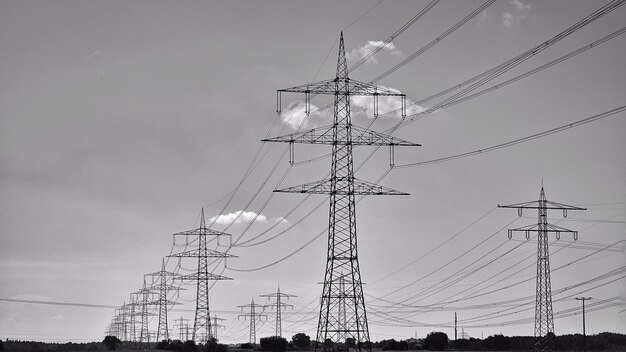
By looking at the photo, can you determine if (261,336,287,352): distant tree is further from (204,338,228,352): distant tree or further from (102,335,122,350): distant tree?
(102,335,122,350): distant tree

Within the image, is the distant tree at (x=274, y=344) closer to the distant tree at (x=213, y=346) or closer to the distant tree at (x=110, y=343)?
the distant tree at (x=213, y=346)

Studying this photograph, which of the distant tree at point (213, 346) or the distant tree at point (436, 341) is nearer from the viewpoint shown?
the distant tree at point (213, 346)

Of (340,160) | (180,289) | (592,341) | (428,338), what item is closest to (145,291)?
(180,289)

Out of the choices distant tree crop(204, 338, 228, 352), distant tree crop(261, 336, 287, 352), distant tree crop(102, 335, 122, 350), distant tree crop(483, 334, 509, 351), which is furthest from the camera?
distant tree crop(102, 335, 122, 350)

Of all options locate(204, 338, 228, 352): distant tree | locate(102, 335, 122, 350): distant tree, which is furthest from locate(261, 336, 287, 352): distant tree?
locate(102, 335, 122, 350): distant tree

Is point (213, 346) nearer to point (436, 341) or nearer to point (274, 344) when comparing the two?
point (274, 344)

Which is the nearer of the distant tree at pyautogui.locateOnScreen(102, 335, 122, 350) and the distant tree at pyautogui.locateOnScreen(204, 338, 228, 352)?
the distant tree at pyautogui.locateOnScreen(204, 338, 228, 352)

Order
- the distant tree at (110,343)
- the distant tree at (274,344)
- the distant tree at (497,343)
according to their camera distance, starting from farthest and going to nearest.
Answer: the distant tree at (110,343), the distant tree at (497,343), the distant tree at (274,344)

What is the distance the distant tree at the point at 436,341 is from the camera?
188m

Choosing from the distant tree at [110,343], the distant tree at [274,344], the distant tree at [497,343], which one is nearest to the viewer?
the distant tree at [274,344]

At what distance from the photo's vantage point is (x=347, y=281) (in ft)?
207

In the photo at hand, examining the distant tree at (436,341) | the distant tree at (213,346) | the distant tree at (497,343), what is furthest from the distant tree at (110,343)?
the distant tree at (497,343)

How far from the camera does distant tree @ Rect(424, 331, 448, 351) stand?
618 feet

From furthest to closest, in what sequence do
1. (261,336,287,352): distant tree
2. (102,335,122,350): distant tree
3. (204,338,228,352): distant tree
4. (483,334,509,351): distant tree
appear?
1. (102,335,122,350): distant tree
2. (483,334,509,351): distant tree
3. (261,336,287,352): distant tree
4. (204,338,228,352): distant tree
